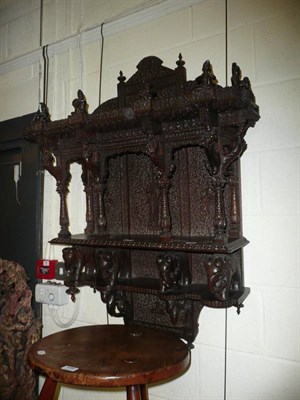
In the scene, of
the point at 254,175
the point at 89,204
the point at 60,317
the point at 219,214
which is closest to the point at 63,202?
the point at 89,204

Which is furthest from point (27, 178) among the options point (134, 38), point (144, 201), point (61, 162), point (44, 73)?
point (134, 38)

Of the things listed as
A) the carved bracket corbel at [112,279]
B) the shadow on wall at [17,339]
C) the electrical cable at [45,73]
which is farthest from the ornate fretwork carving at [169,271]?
the electrical cable at [45,73]

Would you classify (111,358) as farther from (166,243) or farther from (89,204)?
(89,204)

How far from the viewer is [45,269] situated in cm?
182

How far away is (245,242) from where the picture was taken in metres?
1.32

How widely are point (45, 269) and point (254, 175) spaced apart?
117 centimetres

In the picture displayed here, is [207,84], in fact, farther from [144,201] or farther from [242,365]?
[242,365]

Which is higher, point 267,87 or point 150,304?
point 267,87

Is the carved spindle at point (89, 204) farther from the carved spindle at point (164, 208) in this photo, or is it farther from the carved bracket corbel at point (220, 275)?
the carved bracket corbel at point (220, 275)

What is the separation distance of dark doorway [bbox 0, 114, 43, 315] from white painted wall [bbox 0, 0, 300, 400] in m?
0.46

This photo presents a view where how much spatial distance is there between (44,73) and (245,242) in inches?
57.5

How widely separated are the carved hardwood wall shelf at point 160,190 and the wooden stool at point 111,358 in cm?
14

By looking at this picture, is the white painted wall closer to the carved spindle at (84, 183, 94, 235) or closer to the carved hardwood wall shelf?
the carved hardwood wall shelf

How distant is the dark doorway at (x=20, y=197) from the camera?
192cm
